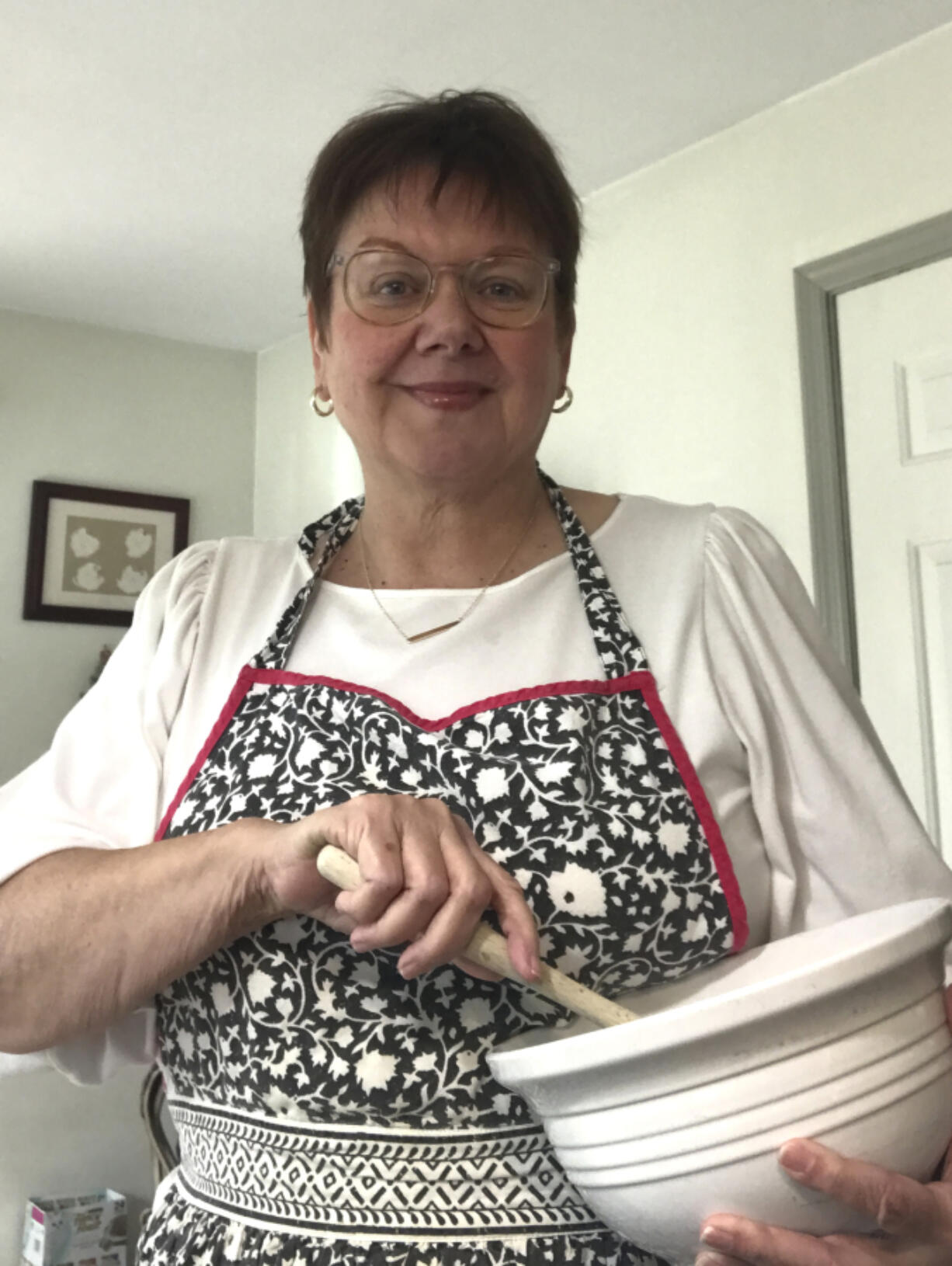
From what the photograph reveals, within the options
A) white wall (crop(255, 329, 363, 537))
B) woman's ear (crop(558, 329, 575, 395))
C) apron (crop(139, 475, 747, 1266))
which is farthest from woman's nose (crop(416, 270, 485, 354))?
white wall (crop(255, 329, 363, 537))

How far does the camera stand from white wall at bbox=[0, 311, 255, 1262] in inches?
122

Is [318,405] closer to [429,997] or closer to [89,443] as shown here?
[429,997]

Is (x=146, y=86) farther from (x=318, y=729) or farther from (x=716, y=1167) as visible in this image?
(x=716, y=1167)

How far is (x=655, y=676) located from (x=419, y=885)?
0.99ft

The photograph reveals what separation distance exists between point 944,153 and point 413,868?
1.77m

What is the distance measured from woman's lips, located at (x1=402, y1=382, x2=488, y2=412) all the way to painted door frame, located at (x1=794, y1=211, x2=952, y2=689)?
1267 mm

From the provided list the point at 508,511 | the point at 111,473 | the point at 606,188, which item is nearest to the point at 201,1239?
the point at 508,511

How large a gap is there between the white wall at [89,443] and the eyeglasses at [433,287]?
2455mm

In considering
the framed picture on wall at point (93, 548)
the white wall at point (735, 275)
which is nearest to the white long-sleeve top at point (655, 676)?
the white wall at point (735, 275)

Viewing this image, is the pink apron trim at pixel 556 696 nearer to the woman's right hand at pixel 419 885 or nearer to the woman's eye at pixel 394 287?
the woman's right hand at pixel 419 885

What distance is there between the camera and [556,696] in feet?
2.63

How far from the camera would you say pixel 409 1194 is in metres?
0.70

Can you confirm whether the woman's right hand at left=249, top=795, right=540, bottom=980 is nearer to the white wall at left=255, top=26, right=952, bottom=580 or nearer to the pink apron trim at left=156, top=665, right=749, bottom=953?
the pink apron trim at left=156, top=665, right=749, bottom=953

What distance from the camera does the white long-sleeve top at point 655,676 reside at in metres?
0.79
